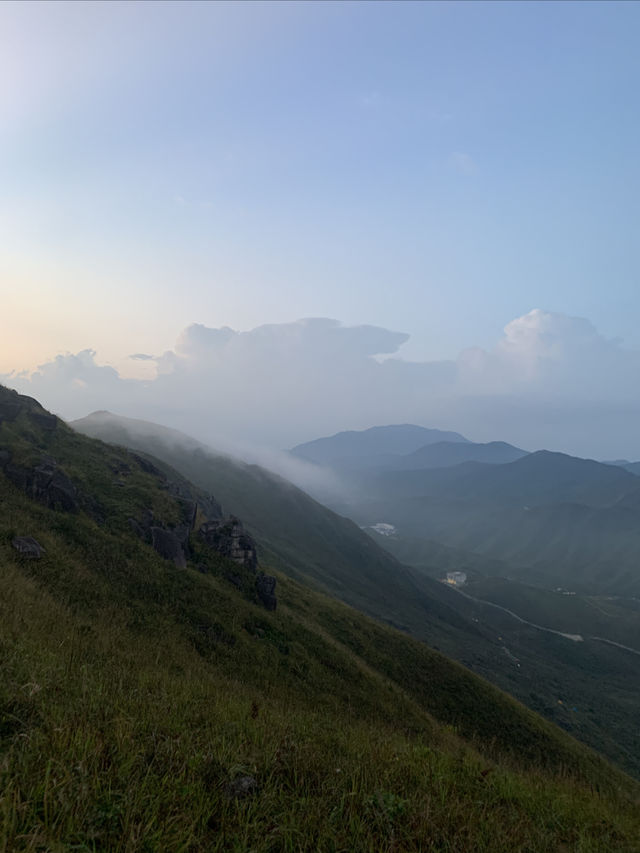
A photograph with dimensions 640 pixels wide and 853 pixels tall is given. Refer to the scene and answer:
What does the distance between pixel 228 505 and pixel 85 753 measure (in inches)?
6135

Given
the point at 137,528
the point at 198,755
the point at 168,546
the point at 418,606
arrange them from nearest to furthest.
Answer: the point at 198,755 < the point at 168,546 < the point at 137,528 < the point at 418,606

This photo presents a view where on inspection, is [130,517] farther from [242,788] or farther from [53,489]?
[242,788]

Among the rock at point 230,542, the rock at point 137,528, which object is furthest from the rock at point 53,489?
the rock at point 230,542

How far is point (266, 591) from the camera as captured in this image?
103 ft

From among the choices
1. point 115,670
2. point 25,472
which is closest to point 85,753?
point 115,670

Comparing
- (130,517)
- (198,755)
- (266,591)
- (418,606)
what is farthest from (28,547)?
(418,606)

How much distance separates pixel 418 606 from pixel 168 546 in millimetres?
115533

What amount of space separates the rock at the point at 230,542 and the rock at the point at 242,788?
30724mm

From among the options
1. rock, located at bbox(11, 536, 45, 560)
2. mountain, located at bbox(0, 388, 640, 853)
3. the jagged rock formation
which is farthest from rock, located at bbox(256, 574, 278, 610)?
rock, located at bbox(11, 536, 45, 560)

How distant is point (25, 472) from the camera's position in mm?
27609

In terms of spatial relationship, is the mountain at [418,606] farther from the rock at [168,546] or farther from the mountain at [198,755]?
the mountain at [198,755]

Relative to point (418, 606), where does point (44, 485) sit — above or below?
above

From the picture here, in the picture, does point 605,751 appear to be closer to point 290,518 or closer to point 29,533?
point 29,533

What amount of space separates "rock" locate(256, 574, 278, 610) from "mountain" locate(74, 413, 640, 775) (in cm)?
5005
